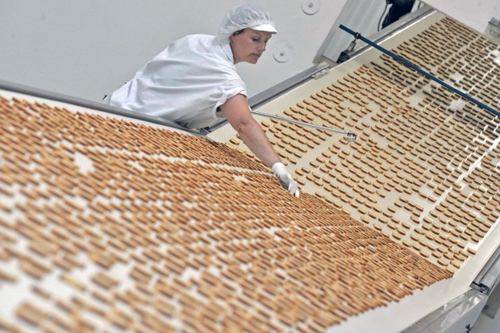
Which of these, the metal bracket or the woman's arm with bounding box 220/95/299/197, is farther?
the metal bracket

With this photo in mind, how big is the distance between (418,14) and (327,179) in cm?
232

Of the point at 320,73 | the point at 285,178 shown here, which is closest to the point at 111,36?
the point at 320,73

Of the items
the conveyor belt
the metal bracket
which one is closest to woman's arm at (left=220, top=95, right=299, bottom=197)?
the conveyor belt

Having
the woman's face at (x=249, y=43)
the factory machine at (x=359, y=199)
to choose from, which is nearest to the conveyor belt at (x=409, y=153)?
the factory machine at (x=359, y=199)

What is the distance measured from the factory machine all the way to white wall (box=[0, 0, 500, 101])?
0.81ft

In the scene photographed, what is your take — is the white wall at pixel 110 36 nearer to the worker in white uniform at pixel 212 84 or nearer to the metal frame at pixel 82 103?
the worker in white uniform at pixel 212 84

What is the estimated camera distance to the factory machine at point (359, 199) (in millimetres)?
1237

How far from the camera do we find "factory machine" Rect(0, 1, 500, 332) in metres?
1.24

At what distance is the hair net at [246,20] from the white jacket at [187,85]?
0.30ft

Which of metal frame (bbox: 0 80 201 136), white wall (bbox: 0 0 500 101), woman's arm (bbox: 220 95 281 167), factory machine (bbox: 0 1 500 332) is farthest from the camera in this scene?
white wall (bbox: 0 0 500 101)

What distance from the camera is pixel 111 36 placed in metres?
4.26

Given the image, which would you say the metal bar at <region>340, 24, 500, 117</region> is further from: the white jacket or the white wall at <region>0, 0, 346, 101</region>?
the white jacket

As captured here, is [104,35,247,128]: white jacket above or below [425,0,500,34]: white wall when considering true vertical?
below

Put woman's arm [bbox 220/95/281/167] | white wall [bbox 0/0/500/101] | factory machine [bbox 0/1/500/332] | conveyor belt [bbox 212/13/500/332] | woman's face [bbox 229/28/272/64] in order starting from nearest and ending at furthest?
factory machine [bbox 0/1/500/332] < woman's arm [bbox 220/95/281/167] < woman's face [bbox 229/28/272/64] < conveyor belt [bbox 212/13/500/332] < white wall [bbox 0/0/500/101]
